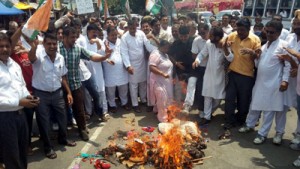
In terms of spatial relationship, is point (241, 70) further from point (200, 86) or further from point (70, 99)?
point (70, 99)

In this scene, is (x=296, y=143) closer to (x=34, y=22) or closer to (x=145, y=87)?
(x=145, y=87)

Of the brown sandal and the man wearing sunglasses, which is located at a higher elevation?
the man wearing sunglasses

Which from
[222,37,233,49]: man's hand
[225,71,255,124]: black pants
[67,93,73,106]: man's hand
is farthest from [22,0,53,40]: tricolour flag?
[225,71,255,124]: black pants

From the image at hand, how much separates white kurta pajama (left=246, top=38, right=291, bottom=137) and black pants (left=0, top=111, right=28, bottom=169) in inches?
155

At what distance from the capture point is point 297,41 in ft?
16.8

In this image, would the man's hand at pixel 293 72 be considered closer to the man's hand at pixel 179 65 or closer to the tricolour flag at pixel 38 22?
the man's hand at pixel 179 65

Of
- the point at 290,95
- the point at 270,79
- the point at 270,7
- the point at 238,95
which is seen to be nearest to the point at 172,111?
the point at 238,95

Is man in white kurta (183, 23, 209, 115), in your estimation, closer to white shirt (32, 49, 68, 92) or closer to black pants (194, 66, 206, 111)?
black pants (194, 66, 206, 111)

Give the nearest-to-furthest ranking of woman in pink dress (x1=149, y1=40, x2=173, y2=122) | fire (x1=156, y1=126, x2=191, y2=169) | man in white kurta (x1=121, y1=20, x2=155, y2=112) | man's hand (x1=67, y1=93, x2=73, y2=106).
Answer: fire (x1=156, y1=126, x2=191, y2=169) → man's hand (x1=67, y1=93, x2=73, y2=106) → woman in pink dress (x1=149, y1=40, x2=173, y2=122) → man in white kurta (x1=121, y1=20, x2=155, y2=112)

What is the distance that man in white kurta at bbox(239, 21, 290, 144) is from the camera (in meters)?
4.89

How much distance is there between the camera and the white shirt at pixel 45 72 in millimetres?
4590

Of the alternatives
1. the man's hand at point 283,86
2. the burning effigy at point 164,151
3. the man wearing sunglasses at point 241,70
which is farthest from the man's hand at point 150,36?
the man's hand at point 283,86

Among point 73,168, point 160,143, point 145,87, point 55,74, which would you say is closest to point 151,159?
point 160,143

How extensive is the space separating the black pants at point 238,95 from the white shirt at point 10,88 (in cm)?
389
